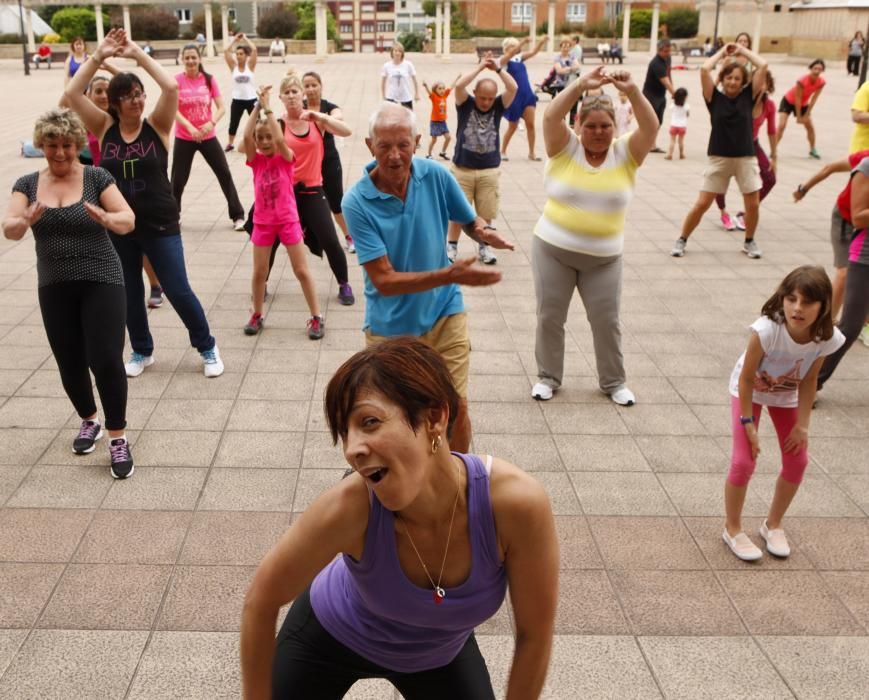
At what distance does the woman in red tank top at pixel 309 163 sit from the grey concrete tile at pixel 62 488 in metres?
3.09

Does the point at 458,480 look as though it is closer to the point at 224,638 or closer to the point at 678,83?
the point at 224,638

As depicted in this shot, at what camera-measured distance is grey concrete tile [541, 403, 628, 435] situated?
18.6 ft

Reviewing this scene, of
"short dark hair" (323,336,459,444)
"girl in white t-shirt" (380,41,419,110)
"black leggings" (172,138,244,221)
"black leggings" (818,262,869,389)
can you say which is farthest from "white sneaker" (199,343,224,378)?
"girl in white t-shirt" (380,41,419,110)

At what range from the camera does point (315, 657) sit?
2352 mm

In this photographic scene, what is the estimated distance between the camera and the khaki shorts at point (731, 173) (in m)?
9.27

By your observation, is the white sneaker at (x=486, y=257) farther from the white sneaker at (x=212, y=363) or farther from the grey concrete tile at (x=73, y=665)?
the grey concrete tile at (x=73, y=665)

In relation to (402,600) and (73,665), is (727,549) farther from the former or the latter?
(73,665)

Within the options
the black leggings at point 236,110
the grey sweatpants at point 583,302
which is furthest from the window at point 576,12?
the grey sweatpants at point 583,302

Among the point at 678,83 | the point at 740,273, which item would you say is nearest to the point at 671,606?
the point at 740,273

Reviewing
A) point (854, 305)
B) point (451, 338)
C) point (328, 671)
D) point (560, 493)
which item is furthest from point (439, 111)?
point (328, 671)

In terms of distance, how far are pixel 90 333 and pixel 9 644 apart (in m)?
1.75

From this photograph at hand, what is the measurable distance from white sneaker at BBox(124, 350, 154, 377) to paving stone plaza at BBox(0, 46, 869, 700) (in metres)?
0.07

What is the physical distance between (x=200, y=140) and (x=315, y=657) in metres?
7.79

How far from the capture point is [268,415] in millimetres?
5820
